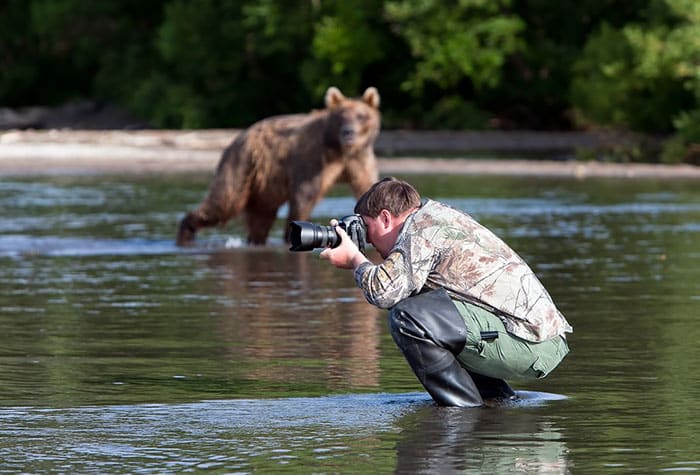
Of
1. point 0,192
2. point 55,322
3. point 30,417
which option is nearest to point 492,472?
point 30,417

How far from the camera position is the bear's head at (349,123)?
16.6 m

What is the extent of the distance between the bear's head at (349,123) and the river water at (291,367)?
4.25 ft

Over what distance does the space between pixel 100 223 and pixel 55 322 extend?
850 centimetres

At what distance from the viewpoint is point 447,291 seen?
6965mm

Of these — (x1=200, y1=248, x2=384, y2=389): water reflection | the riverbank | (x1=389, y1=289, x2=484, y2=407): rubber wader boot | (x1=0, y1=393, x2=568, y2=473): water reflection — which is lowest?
the riverbank

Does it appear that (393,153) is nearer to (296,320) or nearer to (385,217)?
(296,320)

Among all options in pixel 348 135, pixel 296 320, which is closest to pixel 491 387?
pixel 296 320

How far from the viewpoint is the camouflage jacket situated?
6840mm

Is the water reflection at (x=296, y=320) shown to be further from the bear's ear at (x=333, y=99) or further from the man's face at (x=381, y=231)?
the bear's ear at (x=333, y=99)

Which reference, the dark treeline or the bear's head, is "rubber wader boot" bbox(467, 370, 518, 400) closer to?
the bear's head

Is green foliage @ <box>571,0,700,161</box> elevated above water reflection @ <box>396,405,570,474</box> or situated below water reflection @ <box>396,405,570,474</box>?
above

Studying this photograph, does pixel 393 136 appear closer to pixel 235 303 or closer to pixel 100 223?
pixel 100 223

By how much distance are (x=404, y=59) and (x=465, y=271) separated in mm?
37942

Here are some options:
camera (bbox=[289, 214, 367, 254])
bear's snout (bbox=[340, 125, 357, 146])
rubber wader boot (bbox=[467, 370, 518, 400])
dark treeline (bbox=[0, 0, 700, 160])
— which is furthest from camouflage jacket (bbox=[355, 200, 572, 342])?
dark treeline (bbox=[0, 0, 700, 160])
